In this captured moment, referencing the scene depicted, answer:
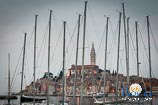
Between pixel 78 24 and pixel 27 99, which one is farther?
pixel 27 99

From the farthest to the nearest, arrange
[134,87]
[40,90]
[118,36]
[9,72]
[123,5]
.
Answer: [40,90]
[9,72]
[118,36]
[123,5]
[134,87]

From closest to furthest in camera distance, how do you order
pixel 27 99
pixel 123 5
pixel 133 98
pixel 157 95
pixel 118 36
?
1. pixel 133 98
2. pixel 123 5
3. pixel 118 36
4. pixel 27 99
5. pixel 157 95

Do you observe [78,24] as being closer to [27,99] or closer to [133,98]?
[133,98]

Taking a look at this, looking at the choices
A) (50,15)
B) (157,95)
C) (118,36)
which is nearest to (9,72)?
(50,15)

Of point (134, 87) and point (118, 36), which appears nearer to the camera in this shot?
point (134, 87)

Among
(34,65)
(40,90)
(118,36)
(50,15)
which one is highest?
(50,15)

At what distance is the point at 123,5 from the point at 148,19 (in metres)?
3.63

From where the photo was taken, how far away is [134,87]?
946 inches

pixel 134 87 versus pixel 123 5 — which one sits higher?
pixel 123 5

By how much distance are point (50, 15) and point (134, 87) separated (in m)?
14.6

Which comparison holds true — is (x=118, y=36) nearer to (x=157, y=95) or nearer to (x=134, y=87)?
(x=134, y=87)

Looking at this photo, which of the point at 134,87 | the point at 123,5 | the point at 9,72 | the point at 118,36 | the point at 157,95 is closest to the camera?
the point at 134,87

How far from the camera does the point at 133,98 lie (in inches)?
1219

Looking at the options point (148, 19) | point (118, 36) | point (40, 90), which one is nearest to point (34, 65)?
point (118, 36)
